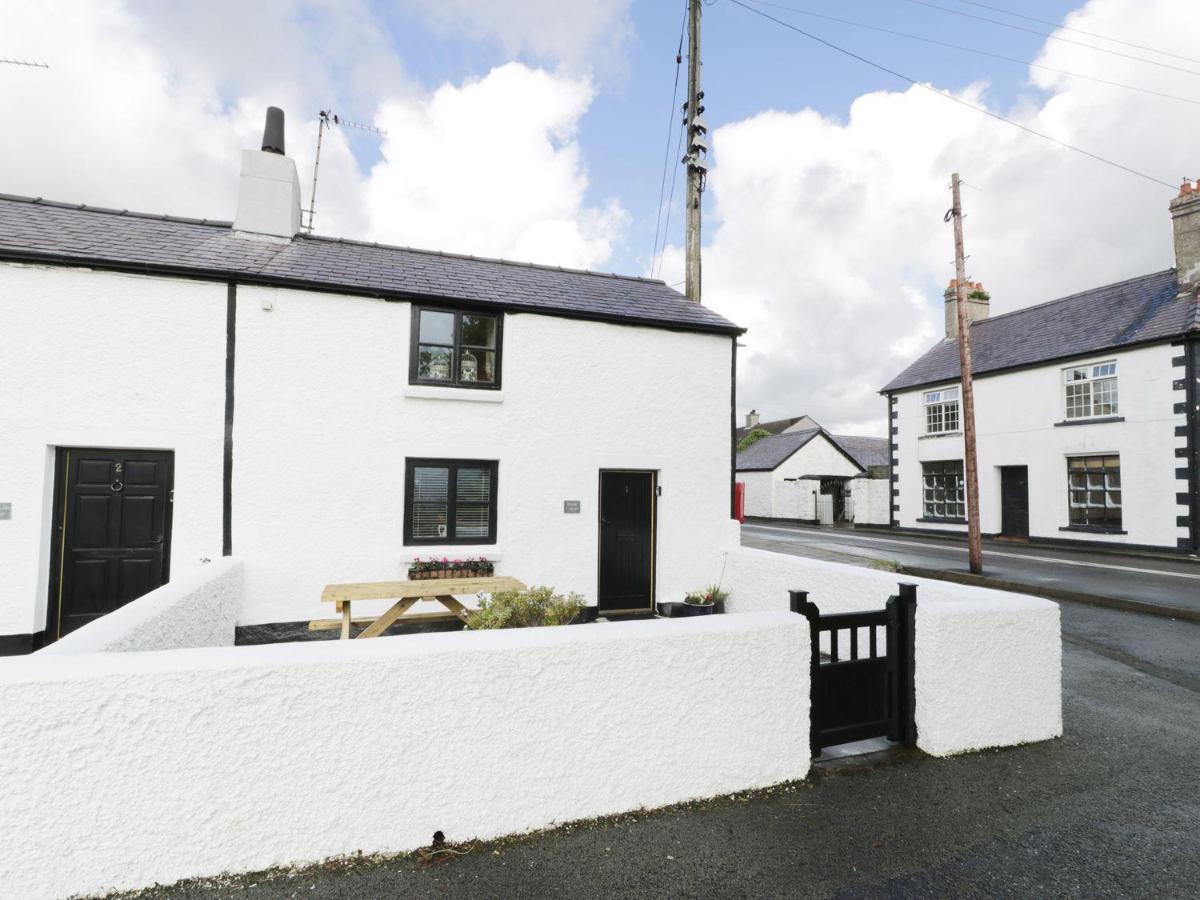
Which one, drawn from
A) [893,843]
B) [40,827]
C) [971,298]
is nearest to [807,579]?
[893,843]

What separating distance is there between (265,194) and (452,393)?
4.60m

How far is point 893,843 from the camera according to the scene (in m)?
3.06

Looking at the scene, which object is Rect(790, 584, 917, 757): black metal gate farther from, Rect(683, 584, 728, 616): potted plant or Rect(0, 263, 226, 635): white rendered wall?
Rect(0, 263, 226, 635): white rendered wall

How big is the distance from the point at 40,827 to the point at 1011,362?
23.8m

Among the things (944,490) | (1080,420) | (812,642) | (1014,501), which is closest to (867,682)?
(812,642)

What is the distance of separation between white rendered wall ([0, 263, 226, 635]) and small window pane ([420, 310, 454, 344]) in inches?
97.4

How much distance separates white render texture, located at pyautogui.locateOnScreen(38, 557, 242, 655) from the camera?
3.13 meters

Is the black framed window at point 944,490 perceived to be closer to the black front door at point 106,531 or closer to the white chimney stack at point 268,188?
the white chimney stack at point 268,188

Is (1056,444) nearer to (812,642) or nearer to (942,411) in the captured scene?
(942,411)

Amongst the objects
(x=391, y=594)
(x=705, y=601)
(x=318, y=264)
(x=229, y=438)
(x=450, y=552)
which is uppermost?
(x=318, y=264)

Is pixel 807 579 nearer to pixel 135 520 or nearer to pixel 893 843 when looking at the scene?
pixel 893 843

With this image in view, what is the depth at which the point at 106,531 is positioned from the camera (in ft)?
22.3

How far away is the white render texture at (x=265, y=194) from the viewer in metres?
8.69

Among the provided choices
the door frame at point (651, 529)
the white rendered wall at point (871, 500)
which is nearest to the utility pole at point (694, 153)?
the door frame at point (651, 529)
